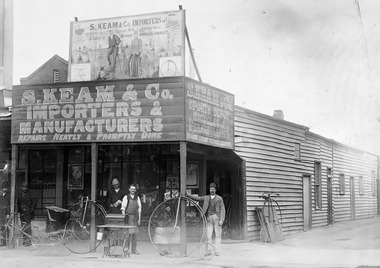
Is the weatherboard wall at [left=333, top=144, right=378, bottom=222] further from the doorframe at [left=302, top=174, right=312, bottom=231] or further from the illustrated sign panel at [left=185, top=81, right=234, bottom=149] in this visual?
the illustrated sign panel at [left=185, top=81, right=234, bottom=149]

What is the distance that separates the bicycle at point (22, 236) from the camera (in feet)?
49.7

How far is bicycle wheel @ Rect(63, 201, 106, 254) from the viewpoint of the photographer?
15.1 metres

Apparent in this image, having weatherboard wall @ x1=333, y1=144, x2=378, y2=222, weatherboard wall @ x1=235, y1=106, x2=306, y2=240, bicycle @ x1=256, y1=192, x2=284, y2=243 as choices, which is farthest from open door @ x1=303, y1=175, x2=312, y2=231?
bicycle @ x1=256, y1=192, x2=284, y2=243

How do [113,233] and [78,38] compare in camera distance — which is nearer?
[113,233]

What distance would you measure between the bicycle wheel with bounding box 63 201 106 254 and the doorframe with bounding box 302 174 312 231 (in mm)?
9491

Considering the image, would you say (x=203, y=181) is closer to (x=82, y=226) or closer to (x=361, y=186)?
(x=82, y=226)

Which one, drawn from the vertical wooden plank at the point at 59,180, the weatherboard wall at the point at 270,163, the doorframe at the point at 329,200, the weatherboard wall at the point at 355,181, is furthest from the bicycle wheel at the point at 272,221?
the weatherboard wall at the point at 355,181

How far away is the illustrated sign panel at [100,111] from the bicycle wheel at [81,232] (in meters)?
2.08

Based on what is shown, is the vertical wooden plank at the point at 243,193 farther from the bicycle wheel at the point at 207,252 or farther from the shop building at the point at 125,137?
the bicycle wheel at the point at 207,252

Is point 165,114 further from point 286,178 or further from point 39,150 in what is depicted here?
point 286,178

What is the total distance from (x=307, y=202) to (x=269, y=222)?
5696 millimetres

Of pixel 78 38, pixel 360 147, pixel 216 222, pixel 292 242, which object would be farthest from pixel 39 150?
pixel 360 147

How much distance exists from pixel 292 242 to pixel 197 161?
410 cm

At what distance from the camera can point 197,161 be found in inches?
716
